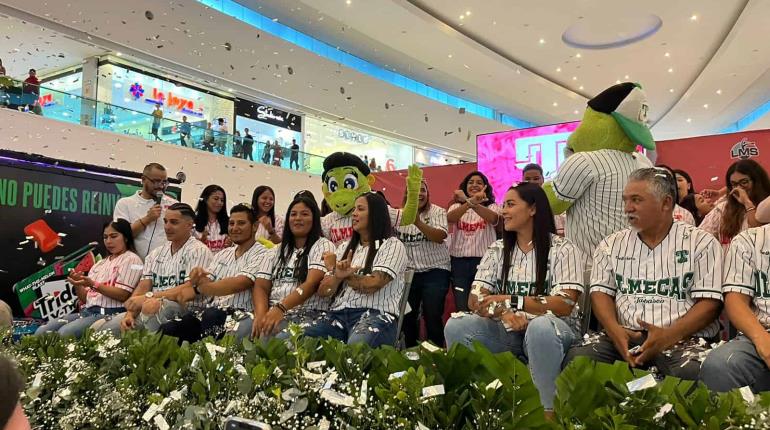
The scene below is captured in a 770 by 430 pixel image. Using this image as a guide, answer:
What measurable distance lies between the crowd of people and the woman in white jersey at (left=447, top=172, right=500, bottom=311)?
12 mm

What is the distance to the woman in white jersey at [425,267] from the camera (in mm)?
3916

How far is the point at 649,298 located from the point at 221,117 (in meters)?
10.5

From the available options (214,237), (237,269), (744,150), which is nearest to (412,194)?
(237,269)

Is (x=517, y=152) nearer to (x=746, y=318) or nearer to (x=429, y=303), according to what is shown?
Result: (x=429, y=303)

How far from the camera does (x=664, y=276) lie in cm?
213

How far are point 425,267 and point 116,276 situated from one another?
6.85ft

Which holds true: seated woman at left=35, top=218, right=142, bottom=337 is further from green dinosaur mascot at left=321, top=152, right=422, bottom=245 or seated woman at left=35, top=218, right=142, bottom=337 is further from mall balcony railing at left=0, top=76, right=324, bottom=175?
mall balcony railing at left=0, top=76, right=324, bottom=175

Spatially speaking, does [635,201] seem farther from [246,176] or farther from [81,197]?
[246,176]

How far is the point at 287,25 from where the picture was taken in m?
12.0

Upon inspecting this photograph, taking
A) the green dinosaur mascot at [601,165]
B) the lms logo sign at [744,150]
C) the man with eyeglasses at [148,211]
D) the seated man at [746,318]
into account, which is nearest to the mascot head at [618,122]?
the green dinosaur mascot at [601,165]

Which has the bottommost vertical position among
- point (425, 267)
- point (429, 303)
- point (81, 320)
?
point (81, 320)

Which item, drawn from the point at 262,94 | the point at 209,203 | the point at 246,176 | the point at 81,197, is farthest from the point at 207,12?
the point at 209,203

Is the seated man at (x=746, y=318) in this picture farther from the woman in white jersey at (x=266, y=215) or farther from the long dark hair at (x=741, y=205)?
the woman in white jersey at (x=266, y=215)

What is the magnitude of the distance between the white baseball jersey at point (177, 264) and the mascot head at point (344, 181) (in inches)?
34.2
